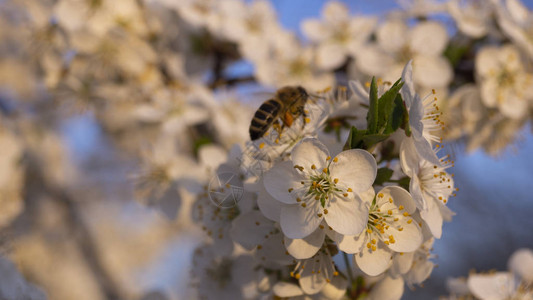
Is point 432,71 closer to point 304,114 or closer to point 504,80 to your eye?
point 504,80

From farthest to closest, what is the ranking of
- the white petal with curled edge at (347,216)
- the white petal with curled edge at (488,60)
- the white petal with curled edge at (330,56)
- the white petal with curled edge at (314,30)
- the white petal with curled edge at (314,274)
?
1. the white petal with curled edge at (314,30)
2. the white petal with curled edge at (330,56)
3. the white petal with curled edge at (488,60)
4. the white petal with curled edge at (314,274)
5. the white petal with curled edge at (347,216)

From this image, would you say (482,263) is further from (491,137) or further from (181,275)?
Answer: (181,275)

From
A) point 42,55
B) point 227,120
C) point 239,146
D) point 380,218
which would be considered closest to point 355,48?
point 227,120

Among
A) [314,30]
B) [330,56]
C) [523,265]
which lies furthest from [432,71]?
[523,265]

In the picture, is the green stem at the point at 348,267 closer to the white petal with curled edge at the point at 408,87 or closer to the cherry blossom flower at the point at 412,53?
the white petal with curled edge at the point at 408,87

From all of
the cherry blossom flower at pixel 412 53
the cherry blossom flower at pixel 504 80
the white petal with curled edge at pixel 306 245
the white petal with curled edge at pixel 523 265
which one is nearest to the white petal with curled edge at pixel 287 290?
the white petal with curled edge at pixel 306 245

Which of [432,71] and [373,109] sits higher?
[373,109]
